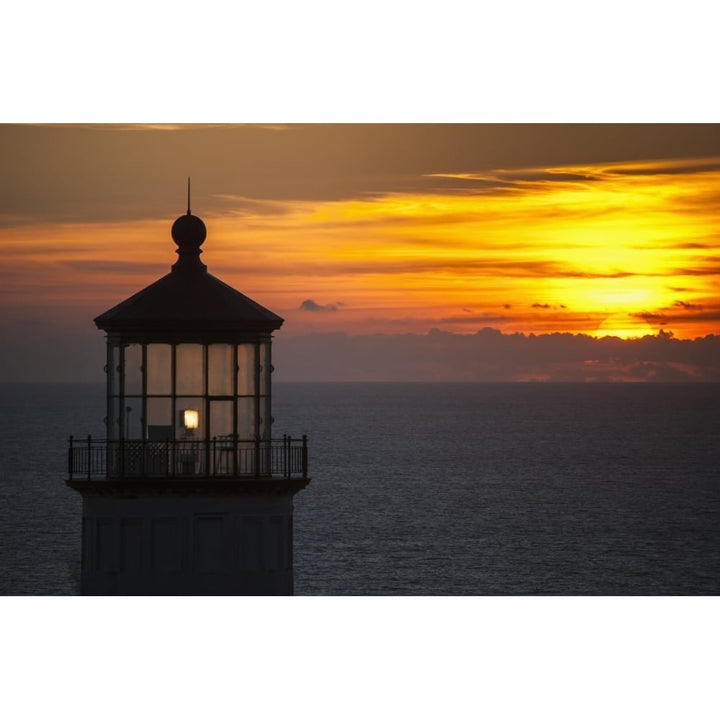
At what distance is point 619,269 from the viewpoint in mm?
26750

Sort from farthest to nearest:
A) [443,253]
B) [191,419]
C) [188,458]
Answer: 1. [443,253]
2. [191,419]
3. [188,458]

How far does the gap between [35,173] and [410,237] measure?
7.15m

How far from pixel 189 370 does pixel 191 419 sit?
0.36 metres

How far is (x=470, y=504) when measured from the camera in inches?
1738

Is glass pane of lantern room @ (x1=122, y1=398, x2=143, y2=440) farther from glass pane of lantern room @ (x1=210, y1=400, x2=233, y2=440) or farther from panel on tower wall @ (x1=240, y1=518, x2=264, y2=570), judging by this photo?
panel on tower wall @ (x1=240, y1=518, x2=264, y2=570)

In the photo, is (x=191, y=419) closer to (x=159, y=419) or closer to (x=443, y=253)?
(x=159, y=419)

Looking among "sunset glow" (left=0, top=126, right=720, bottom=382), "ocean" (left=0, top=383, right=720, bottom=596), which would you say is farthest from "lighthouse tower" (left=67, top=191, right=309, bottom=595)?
"sunset glow" (left=0, top=126, right=720, bottom=382)

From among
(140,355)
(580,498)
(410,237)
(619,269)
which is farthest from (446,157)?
(140,355)

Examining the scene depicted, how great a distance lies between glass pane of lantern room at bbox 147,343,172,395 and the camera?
12.1 metres

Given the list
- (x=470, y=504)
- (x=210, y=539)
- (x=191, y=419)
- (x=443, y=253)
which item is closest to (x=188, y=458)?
(x=191, y=419)

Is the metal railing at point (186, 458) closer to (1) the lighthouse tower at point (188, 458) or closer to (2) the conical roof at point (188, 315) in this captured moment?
(1) the lighthouse tower at point (188, 458)

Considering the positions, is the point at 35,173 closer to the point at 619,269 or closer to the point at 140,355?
the point at 619,269

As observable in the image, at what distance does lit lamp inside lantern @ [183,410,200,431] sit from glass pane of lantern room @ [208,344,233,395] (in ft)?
0.63

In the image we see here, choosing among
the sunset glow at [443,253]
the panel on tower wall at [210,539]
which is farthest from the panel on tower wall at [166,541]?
the sunset glow at [443,253]
